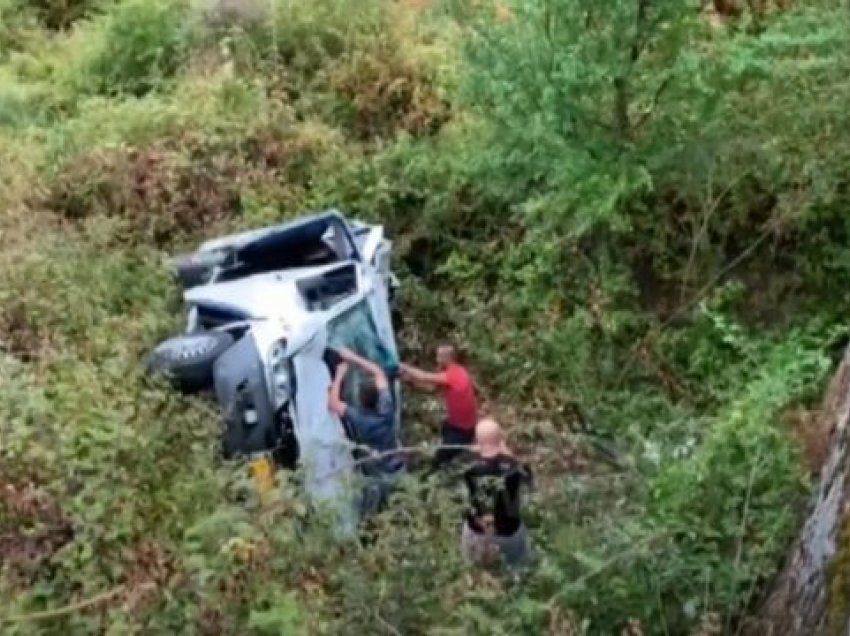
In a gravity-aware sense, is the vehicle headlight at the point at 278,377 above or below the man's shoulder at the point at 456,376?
above

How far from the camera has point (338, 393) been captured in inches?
351

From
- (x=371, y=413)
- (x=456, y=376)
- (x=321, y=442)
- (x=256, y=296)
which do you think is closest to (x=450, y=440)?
(x=456, y=376)

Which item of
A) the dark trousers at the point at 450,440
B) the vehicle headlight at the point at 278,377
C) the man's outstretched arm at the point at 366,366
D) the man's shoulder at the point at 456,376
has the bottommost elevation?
the dark trousers at the point at 450,440

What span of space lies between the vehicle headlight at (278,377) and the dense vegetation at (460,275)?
562mm

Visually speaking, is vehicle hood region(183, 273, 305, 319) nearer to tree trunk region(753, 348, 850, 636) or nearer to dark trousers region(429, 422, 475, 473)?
dark trousers region(429, 422, 475, 473)

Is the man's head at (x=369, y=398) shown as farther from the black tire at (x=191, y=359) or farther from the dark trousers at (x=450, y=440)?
the black tire at (x=191, y=359)

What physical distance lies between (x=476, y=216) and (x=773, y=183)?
2.18m

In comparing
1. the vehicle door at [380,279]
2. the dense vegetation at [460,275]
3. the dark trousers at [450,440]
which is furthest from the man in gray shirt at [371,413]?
the dense vegetation at [460,275]

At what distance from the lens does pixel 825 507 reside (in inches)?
289

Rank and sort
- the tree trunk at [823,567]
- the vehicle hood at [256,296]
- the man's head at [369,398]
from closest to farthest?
the tree trunk at [823,567] < the man's head at [369,398] < the vehicle hood at [256,296]

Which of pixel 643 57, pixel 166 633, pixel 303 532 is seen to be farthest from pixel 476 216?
pixel 166 633

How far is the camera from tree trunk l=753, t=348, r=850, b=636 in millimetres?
7008

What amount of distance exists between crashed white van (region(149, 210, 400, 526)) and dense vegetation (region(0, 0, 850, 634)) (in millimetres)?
316

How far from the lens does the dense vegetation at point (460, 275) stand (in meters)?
7.24
